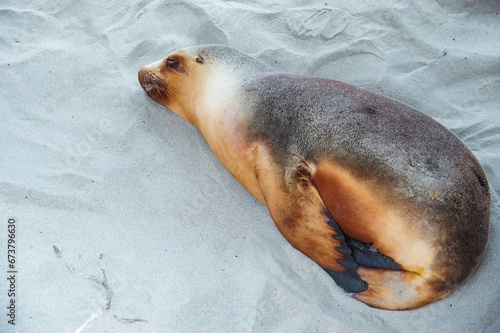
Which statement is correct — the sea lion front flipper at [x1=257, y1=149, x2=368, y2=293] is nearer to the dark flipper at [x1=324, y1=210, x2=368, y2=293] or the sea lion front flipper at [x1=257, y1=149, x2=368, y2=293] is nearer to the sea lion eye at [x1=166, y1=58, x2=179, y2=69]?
the dark flipper at [x1=324, y1=210, x2=368, y2=293]

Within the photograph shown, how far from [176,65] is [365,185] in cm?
151

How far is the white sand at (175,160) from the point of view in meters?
2.72

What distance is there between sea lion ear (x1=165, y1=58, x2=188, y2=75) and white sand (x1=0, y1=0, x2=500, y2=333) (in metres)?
0.31

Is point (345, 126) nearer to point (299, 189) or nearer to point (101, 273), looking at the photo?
point (299, 189)

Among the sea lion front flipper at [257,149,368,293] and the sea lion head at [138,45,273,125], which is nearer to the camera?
the sea lion front flipper at [257,149,368,293]

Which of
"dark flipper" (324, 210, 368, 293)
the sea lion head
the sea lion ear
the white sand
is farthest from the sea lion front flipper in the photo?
the sea lion ear

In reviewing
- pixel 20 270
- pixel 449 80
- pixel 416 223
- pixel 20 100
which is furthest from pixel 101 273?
pixel 449 80

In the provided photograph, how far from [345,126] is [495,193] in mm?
1077

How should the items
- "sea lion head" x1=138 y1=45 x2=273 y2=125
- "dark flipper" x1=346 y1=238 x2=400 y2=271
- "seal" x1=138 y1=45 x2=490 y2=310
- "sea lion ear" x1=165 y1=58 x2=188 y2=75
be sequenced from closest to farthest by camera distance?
"seal" x1=138 y1=45 x2=490 y2=310 → "dark flipper" x1=346 y1=238 x2=400 y2=271 → "sea lion head" x1=138 y1=45 x2=273 y2=125 → "sea lion ear" x1=165 y1=58 x2=188 y2=75

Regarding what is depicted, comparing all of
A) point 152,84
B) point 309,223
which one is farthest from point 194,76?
point 309,223

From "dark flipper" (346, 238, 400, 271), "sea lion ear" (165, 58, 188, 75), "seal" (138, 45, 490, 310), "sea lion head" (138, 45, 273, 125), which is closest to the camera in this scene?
"seal" (138, 45, 490, 310)

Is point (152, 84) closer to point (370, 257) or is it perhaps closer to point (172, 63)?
point (172, 63)

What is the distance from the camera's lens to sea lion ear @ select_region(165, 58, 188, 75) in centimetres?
330

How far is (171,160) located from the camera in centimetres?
326
